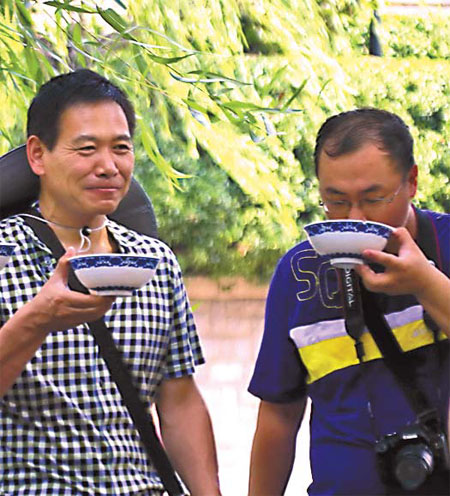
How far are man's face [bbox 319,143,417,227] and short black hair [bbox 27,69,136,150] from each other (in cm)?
44

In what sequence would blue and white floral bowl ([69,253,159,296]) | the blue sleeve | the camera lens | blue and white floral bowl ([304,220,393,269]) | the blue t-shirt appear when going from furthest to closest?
the blue sleeve, the blue t-shirt, the camera lens, blue and white floral bowl ([304,220,393,269]), blue and white floral bowl ([69,253,159,296])

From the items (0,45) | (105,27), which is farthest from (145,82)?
(105,27)

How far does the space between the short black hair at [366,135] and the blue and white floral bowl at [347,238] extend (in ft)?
0.90

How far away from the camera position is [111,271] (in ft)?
7.45

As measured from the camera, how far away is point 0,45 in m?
4.38

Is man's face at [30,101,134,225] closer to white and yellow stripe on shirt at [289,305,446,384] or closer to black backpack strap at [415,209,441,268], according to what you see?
white and yellow stripe on shirt at [289,305,446,384]

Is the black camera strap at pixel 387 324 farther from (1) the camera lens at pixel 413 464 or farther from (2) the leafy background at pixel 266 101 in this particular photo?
(2) the leafy background at pixel 266 101

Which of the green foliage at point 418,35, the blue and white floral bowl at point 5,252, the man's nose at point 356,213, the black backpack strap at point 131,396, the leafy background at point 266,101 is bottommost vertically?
the black backpack strap at point 131,396

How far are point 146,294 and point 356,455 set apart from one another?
1.78 ft

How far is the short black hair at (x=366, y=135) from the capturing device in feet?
8.71

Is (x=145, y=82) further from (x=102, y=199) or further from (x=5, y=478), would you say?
(x=5, y=478)

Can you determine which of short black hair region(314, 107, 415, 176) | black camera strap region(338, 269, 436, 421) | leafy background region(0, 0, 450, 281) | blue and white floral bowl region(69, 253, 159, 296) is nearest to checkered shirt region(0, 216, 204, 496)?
blue and white floral bowl region(69, 253, 159, 296)

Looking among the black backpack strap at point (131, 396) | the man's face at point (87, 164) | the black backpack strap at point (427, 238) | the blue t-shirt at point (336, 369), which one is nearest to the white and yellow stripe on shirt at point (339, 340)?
the blue t-shirt at point (336, 369)

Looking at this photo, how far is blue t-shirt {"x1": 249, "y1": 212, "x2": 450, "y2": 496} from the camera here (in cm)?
261
